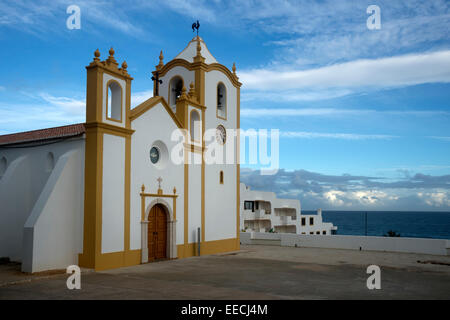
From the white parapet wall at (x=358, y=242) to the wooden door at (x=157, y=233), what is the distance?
33.2 feet

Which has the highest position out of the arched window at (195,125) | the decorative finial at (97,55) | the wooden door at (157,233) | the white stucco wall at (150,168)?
the decorative finial at (97,55)

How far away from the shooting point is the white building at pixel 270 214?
45.9 metres

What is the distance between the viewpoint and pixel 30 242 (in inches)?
528

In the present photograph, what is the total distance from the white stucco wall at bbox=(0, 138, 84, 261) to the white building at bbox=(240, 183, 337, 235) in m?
28.0

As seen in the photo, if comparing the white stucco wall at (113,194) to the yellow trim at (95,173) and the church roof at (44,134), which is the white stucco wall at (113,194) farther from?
the church roof at (44,134)

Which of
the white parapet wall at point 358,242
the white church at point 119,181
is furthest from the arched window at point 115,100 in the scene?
the white parapet wall at point 358,242

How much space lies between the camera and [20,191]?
16969 millimetres

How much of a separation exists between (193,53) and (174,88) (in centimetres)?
213

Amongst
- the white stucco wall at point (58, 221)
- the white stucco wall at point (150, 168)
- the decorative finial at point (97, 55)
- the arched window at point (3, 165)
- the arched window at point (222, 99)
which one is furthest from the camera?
the arched window at point (222, 99)

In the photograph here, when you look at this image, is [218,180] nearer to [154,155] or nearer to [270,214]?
[154,155]

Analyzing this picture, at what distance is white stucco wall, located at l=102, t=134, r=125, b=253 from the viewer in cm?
1498

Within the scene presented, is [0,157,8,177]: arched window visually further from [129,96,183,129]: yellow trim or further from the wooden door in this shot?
the wooden door

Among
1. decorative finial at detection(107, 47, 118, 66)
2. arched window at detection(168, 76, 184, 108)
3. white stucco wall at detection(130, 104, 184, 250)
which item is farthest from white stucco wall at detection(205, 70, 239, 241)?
decorative finial at detection(107, 47, 118, 66)

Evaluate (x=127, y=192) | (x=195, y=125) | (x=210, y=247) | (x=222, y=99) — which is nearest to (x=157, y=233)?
(x=127, y=192)
